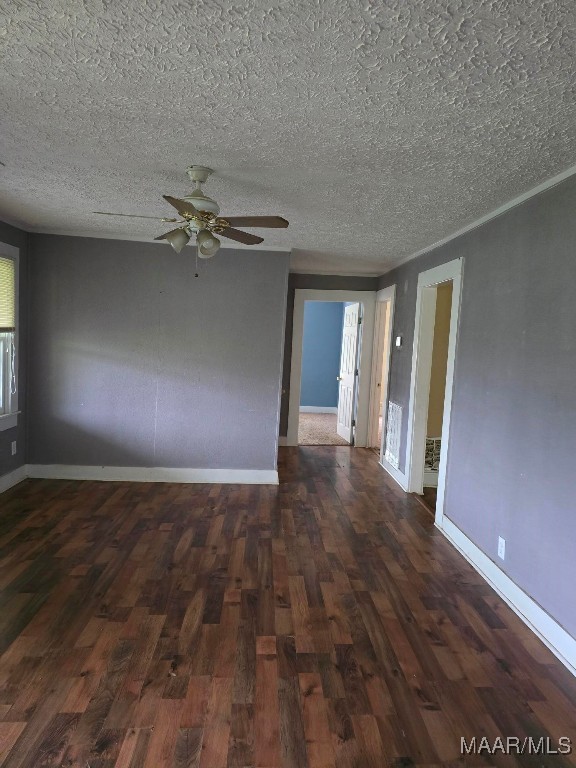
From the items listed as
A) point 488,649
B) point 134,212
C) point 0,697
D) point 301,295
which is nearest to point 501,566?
point 488,649

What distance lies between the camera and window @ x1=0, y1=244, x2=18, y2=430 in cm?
454

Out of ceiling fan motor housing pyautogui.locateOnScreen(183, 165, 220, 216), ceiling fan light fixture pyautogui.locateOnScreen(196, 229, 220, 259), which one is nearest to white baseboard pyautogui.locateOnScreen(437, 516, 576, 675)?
ceiling fan light fixture pyautogui.locateOnScreen(196, 229, 220, 259)

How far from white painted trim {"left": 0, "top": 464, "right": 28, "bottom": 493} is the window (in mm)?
484

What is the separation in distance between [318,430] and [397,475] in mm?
3026

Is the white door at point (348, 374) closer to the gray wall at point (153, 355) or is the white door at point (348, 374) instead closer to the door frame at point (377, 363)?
the door frame at point (377, 363)

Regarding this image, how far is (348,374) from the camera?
773 centimetres

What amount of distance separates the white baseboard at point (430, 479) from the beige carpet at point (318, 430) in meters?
2.19

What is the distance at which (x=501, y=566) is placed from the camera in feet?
10.5

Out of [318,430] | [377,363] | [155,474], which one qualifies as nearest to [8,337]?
[155,474]

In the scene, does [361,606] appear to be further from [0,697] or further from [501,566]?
[0,697]

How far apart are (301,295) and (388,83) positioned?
17.0 feet

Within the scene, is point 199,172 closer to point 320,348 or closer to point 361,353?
point 361,353

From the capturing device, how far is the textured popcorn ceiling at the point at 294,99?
1482 mm

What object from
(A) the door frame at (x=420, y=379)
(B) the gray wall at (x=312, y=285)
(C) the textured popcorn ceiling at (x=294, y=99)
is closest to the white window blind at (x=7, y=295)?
(C) the textured popcorn ceiling at (x=294, y=99)
